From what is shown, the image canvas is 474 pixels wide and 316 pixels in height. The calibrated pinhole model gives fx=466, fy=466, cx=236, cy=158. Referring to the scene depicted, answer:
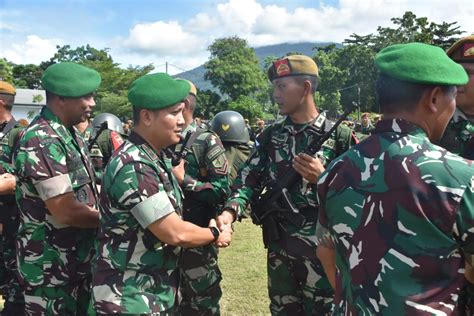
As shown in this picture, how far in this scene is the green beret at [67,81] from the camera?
330 centimetres

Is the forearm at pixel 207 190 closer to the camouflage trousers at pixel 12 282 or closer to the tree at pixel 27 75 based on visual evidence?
the camouflage trousers at pixel 12 282

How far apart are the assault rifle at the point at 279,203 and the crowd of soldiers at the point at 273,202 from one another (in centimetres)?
2

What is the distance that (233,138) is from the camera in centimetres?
621

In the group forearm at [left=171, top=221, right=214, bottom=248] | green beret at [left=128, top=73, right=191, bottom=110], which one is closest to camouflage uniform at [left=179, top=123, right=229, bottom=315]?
forearm at [left=171, top=221, right=214, bottom=248]

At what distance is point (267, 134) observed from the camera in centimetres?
376

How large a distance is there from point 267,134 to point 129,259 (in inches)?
66.0

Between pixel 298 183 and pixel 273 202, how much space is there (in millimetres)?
237

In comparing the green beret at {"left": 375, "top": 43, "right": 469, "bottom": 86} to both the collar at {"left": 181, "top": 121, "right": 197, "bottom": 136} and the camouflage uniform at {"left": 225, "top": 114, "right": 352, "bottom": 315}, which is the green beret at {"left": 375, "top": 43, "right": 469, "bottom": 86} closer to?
the camouflage uniform at {"left": 225, "top": 114, "right": 352, "bottom": 315}

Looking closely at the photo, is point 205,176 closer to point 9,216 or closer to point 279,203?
point 279,203

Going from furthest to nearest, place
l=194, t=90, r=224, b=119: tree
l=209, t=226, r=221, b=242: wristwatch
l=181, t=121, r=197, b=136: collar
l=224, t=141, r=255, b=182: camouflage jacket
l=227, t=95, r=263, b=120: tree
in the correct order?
1. l=194, t=90, r=224, b=119: tree
2. l=227, t=95, r=263, b=120: tree
3. l=224, t=141, r=255, b=182: camouflage jacket
4. l=181, t=121, r=197, b=136: collar
5. l=209, t=226, r=221, b=242: wristwatch

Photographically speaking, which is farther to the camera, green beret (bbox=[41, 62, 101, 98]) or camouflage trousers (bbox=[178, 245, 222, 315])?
camouflage trousers (bbox=[178, 245, 222, 315])

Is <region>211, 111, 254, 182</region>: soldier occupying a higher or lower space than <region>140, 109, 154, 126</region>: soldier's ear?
lower

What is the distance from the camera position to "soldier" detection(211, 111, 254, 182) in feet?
17.8

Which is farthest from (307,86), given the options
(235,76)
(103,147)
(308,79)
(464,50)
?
(235,76)
